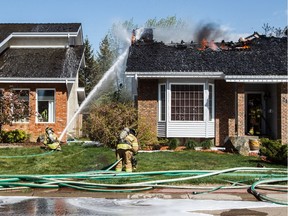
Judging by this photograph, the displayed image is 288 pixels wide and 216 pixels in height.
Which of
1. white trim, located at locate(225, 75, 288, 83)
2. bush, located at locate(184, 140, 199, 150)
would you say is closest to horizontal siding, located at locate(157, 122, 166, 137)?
bush, located at locate(184, 140, 199, 150)

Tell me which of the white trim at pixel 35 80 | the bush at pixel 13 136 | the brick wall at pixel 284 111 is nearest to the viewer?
the brick wall at pixel 284 111

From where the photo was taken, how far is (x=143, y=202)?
7344 millimetres

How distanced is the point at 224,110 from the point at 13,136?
9.50 metres

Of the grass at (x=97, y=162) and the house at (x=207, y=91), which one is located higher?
the house at (x=207, y=91)

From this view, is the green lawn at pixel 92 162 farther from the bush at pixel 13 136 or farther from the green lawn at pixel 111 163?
the bush at pixel 13 136

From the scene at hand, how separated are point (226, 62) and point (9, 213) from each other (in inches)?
581

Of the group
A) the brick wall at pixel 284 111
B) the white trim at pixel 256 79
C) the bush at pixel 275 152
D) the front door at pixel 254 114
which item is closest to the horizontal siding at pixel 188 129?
the white trim at pixel 256 79

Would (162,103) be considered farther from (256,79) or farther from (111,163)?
(111,163)

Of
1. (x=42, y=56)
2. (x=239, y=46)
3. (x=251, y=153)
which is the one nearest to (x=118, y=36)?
(x=42, y=56)

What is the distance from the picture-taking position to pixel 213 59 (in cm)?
1981

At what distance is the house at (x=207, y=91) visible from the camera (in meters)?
18.4

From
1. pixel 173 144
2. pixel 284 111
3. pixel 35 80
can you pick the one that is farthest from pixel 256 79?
pixel 35 80

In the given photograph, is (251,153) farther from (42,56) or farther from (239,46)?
(42,56)

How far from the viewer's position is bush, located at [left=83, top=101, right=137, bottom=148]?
17.4 metres
